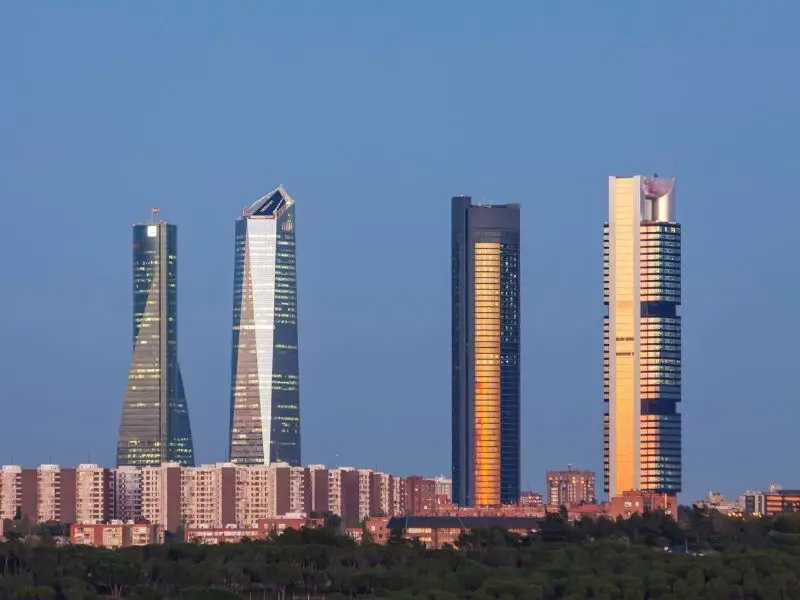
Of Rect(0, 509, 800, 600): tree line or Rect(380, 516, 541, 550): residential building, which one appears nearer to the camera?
Rect(0, 509, 800, 600): tree line

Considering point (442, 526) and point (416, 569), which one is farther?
point (442, 526)

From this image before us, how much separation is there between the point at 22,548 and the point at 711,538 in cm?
3765

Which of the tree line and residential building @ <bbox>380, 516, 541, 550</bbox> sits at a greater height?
the tree line

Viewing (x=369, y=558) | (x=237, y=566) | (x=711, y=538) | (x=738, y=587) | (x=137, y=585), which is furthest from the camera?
(x=711, y=538)

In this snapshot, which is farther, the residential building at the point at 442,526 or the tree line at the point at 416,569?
the residential building at the point at 442,526

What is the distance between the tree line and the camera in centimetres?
8831

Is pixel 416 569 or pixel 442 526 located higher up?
pixel 416 569

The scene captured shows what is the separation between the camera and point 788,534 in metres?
114

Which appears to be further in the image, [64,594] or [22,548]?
[22,548]

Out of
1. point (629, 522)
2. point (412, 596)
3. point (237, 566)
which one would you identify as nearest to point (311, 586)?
point (237, 566)

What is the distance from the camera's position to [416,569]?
102812 mm

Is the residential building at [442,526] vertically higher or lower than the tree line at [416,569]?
lower

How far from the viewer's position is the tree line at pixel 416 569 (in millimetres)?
88312

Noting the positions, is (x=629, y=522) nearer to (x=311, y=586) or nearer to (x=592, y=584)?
(x=311, y=586)
